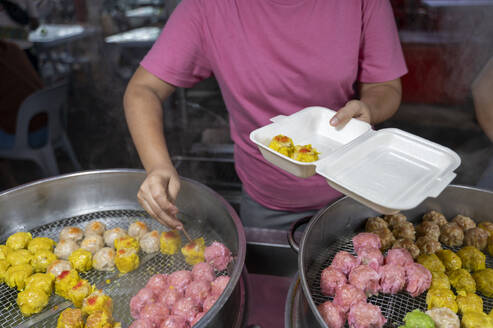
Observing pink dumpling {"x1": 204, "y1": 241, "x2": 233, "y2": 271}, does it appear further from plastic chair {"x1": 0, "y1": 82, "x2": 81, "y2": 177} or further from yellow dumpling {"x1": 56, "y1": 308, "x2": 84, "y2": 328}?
plastic chair {"x1": 0, "y1": 82, "x2": 81, "y2": 177}

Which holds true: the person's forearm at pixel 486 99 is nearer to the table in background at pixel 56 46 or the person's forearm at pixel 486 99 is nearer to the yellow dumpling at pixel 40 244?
the yellow dumpling at pixel 40 244

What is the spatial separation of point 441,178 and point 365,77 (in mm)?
889

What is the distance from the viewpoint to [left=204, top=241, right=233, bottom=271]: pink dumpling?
150cm

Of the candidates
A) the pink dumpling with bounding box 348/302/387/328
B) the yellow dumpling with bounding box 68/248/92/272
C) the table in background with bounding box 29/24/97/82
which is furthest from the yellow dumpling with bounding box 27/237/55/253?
the table in background with bounding box 29/24/97/82

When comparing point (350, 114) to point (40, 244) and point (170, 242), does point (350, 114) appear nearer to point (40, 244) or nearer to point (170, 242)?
point (170, 242)

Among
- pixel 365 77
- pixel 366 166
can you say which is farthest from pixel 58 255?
pixel 365 77

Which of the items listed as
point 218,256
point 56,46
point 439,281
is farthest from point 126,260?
point 56,46

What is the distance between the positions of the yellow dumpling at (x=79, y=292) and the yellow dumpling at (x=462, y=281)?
1521mm

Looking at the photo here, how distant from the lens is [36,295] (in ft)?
4.58

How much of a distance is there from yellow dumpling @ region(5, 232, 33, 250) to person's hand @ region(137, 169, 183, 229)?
28.4 inches

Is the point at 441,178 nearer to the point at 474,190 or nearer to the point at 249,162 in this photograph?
the point at 474,190

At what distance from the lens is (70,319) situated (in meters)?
1.31

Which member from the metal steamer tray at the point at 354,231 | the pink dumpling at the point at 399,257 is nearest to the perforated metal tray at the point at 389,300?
the metal steamer tray at the point at 354,231

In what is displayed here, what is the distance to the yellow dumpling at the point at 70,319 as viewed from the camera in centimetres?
129
